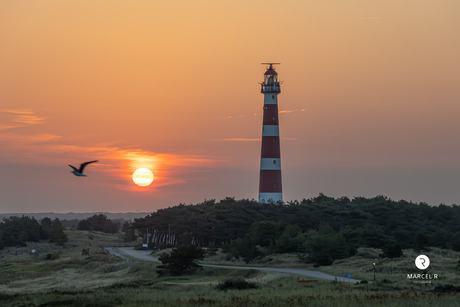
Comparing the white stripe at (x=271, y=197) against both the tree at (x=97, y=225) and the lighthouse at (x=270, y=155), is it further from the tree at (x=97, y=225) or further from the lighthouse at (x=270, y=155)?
the tree at (x=97, y=225)

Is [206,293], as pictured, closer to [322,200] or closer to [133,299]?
[133,299]

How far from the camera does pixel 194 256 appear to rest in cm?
6875

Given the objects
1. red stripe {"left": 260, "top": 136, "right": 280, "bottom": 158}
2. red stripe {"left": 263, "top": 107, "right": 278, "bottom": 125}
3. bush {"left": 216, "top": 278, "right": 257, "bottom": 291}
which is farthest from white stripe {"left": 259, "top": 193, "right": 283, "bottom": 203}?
bush {"left": 216, "top": 278, "right": 257, "bottom": 291}

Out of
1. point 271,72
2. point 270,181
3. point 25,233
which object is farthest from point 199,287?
point 25,233

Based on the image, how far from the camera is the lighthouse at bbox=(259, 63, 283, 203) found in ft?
342

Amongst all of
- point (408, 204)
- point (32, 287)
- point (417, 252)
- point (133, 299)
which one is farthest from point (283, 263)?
point (408, 204)

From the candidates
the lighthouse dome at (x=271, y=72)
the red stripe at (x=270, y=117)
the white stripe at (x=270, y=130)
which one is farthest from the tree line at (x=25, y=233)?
the lighthouse dome at (x=271, y=72)

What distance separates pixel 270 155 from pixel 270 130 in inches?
151

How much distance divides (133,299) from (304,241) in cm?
4008

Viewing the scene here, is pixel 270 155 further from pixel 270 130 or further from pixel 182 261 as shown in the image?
pixel 182 261

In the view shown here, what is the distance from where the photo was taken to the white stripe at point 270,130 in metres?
105

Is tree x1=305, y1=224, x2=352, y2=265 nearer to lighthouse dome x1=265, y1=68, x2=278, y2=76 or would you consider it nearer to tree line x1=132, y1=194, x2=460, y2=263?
tree line x1=132, y1=194, x2=460, y2=263

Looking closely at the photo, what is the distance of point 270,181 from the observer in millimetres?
104562

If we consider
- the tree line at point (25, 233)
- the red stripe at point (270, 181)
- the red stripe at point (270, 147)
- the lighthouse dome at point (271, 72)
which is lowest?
the tree line at point (25, 233)
